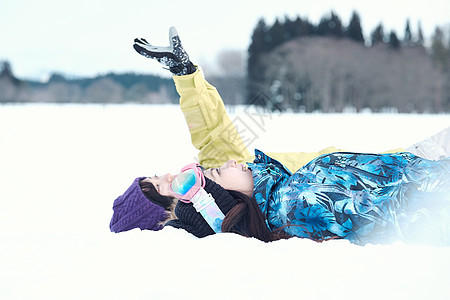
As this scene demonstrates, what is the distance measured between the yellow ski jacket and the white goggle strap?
2.70 ft

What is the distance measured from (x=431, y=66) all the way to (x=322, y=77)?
683 cm

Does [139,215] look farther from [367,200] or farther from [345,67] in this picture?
[345,67]

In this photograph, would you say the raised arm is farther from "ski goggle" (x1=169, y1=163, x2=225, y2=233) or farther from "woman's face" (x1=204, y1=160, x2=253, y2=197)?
"ski goggle" (x1=169, y1=163, x2=225, y2=233)

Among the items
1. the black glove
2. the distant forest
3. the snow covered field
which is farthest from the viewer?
the distant forest

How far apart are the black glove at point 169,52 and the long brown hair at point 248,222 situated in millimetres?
1068

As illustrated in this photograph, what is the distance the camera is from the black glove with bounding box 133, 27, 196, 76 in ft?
7.60

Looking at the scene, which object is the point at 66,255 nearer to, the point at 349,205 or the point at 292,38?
the point at 349,205

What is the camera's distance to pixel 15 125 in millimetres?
5262

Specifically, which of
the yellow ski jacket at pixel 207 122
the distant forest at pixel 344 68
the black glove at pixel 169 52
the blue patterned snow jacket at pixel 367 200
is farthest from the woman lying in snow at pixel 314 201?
the distant forest at pixel 344 68

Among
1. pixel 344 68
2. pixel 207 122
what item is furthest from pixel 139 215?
pixel 344 68

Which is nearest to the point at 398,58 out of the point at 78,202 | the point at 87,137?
the point at 87,137

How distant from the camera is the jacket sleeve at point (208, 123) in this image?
250 centimetres

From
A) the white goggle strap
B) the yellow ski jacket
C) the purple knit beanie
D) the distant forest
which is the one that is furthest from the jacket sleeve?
the distant forest

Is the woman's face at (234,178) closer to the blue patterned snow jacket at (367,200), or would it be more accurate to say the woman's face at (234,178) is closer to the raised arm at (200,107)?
the blue patterned snow jacket at (367,200)
